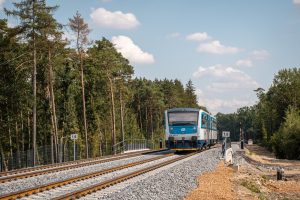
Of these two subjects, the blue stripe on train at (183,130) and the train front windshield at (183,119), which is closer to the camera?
the blue stripe on train at (183,130)

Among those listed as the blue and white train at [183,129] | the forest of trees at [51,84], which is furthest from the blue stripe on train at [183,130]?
the forest of trees at [51,84]

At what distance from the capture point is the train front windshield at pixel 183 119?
35094 mm

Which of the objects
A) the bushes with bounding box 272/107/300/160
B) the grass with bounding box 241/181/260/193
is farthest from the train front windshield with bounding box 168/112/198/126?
the bushes with bounding box 272/107/300/160

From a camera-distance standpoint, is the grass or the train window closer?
the grass

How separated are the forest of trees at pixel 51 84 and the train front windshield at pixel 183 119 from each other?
1048 centimetres

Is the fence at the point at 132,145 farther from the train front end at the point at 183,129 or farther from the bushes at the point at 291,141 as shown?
the bushes at the point at 291,141

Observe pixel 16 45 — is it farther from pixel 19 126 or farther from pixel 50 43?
pixel 19 126

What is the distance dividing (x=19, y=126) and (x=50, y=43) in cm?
2135

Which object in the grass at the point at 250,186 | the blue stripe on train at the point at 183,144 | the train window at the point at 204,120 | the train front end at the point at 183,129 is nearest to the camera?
the grass at the point at 250,186

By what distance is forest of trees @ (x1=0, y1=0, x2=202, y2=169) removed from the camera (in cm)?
3684

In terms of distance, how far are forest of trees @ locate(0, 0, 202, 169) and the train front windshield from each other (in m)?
10.5

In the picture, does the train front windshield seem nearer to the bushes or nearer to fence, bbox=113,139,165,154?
fence, bbox=113,139,165,154

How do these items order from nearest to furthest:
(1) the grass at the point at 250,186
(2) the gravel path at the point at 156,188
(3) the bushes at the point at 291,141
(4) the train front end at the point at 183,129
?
(2) the gravel path at the point at 156,188
(1) the grass at the point at 250,186
(4) the train front end at the point at 183,129
(3) the bushes at the point at 291,141

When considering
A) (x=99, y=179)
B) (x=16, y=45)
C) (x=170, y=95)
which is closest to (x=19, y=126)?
(x=16, y=45)
